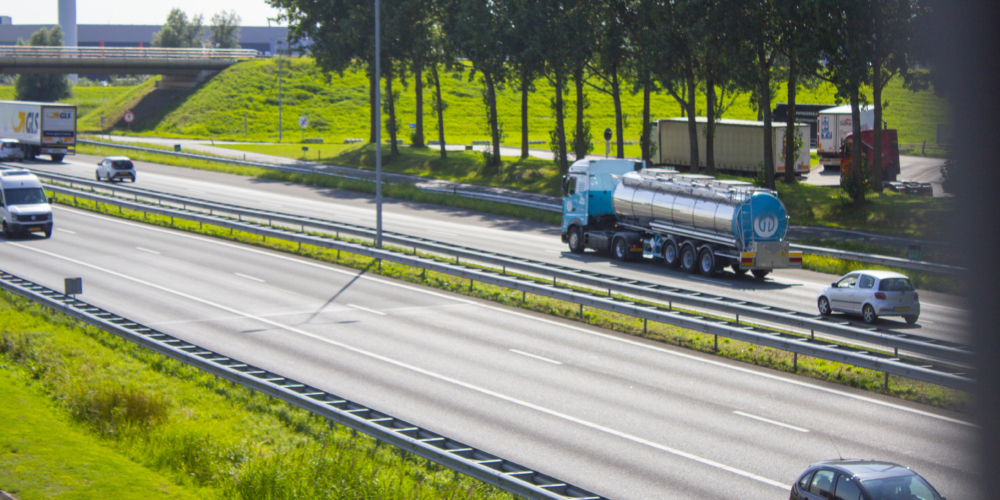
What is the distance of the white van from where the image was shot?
36.8 m

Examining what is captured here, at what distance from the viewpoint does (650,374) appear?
1844cm

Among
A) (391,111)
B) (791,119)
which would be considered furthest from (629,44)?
(391,111)

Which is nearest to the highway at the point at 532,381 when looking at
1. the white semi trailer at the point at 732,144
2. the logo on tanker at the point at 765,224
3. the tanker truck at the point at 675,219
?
the tanker truck at the point at 675,219

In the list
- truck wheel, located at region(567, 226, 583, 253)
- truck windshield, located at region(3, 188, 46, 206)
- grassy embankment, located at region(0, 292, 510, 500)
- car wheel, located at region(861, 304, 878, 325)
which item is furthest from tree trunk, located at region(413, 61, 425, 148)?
grassy embankment, located at region(0, 292, 510, 500)

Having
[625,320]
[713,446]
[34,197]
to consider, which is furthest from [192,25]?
[713,446]

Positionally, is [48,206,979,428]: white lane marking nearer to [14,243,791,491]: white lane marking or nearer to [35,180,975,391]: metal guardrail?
[35,180,975,391]: metal guardrail

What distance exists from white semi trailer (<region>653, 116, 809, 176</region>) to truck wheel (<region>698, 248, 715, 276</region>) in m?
27.0

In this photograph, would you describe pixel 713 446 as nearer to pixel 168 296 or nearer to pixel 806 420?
pixel 806 420

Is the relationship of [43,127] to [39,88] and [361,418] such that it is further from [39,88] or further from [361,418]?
[361,418]

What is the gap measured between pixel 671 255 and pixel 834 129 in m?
39.4

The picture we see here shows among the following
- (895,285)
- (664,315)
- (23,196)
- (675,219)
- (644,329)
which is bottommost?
(644,329)

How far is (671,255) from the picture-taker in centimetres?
3184

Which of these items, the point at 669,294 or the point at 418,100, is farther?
the point at 418,100

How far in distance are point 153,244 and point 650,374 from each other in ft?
81.3
